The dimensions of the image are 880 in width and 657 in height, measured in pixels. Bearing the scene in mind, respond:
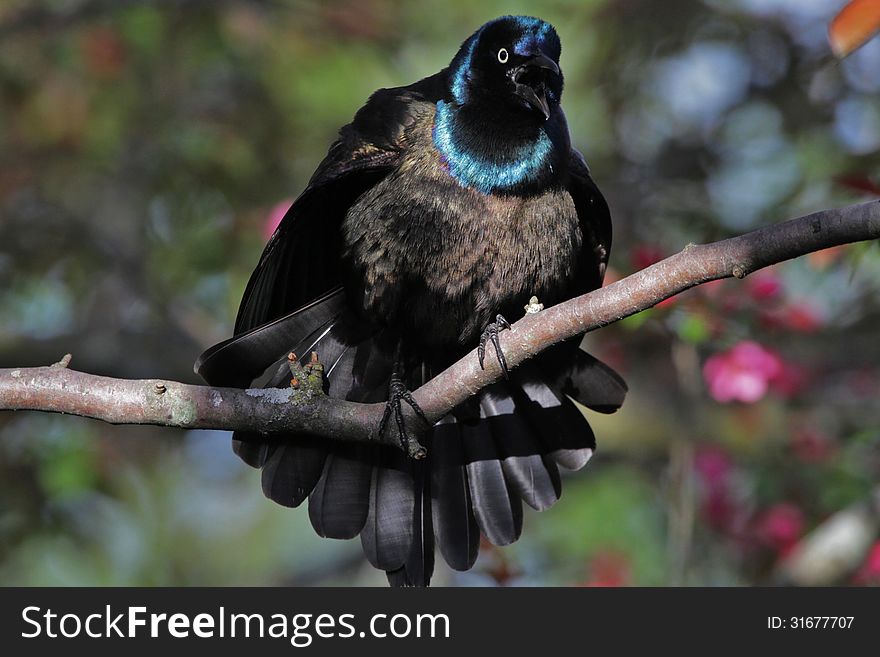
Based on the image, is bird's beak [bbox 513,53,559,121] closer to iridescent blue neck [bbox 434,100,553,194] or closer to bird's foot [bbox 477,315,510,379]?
iridescent blue neck [bbox 434,100,553,194]

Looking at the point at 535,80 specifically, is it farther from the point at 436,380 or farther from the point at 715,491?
the point at 715,491

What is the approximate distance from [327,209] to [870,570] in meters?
2.39

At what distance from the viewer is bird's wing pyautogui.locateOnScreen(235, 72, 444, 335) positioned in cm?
332

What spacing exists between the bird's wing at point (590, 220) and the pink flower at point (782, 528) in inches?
69.4

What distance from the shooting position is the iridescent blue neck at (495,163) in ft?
10.7

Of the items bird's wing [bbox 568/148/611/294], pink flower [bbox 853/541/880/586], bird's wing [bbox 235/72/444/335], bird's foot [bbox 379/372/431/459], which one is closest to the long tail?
bird's wing [bbox 235/72/444/335]

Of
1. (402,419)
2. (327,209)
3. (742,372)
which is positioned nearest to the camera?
(402,419)

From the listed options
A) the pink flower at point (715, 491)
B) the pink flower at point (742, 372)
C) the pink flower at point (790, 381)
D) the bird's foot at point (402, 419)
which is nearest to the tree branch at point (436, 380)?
the bird's foot at point (402, 419)

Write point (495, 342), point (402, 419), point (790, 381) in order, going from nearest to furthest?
1. point (495, 342)
2. point (402, 419)
3. point (790, 381)

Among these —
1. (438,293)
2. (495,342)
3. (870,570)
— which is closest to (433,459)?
(438,293)

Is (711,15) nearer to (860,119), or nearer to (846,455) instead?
(860,119)

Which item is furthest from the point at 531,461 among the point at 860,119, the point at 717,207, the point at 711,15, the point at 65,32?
the point at 65,32

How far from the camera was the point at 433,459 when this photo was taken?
3.60m

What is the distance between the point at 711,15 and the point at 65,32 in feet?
10.7
